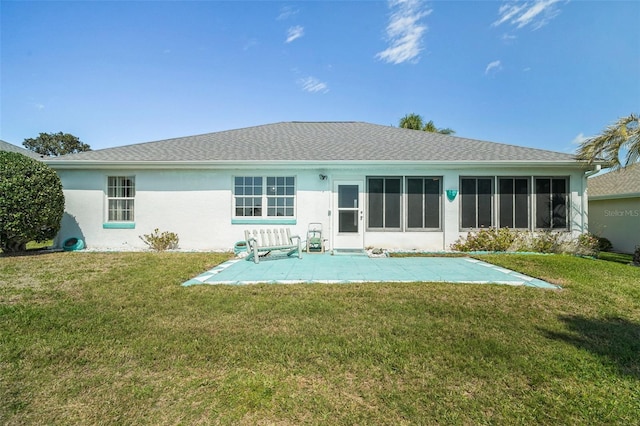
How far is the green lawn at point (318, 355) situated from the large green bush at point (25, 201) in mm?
4257

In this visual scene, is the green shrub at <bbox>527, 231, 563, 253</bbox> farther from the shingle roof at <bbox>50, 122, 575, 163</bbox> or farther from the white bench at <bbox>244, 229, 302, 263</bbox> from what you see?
the white bench at <bbox>244, 229, 302, 263</bbox>

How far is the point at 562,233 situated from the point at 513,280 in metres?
5.82

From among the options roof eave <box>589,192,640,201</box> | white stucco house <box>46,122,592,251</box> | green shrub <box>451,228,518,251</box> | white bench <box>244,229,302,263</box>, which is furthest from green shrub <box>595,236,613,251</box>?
white bench <box>244,229,302,263</box>

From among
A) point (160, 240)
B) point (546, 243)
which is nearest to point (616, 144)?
point (546, 243)

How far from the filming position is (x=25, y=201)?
8.36 meters

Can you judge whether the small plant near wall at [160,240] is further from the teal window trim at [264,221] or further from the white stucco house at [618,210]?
the white stucco house at [618,210]

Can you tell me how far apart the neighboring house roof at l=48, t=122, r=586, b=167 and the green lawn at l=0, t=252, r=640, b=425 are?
545cm

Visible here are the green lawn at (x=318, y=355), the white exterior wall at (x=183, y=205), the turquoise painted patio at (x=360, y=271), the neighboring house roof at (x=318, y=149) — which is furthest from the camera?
the white exterior wall at (x=183, y=205)

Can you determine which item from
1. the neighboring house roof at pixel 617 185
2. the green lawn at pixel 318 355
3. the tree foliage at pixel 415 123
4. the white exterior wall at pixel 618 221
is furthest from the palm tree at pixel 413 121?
the green lawn at pixel 318 355

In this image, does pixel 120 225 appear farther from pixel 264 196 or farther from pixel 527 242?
pixel 527 242

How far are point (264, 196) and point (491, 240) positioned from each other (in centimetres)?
800

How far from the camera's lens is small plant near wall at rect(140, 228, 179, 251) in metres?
9.85

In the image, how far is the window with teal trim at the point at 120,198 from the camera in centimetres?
1027

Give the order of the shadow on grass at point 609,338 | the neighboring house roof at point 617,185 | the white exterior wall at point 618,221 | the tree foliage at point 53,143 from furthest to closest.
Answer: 1. the tree foliage at point 53,143
2. the neighboring house roof at point 617,185
3. the white exterior wall at point 618,221
4. the shadow on grass at point 609,338
